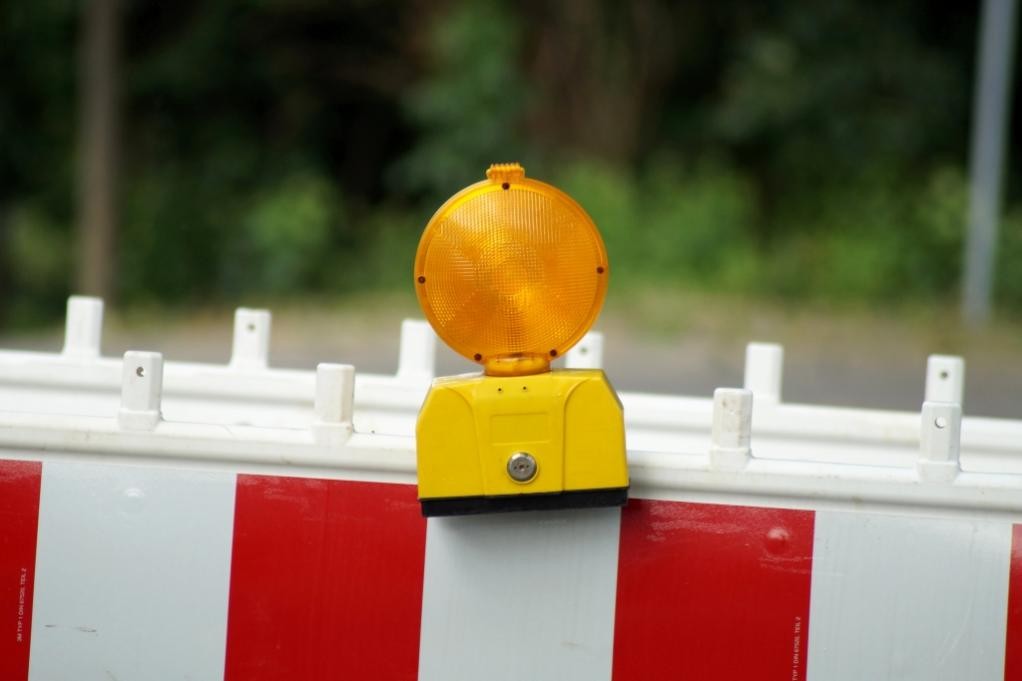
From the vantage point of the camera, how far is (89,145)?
16.2 m

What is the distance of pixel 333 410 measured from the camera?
1.86 metres

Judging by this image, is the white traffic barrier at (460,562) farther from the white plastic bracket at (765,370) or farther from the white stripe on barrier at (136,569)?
the white plastic bracket at (765,370)

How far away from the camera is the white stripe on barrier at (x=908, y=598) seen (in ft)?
5.88

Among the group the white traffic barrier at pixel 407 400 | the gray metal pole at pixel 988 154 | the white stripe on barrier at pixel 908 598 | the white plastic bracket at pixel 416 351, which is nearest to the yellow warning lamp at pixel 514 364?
the white stripe on barrier at pixel 908 598

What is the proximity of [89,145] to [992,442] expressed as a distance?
15.2 metres

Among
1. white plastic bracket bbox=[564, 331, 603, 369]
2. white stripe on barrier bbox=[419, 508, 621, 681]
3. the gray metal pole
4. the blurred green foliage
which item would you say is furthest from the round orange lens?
the blurred green foliage

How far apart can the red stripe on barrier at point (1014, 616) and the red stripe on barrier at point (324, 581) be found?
790 mm

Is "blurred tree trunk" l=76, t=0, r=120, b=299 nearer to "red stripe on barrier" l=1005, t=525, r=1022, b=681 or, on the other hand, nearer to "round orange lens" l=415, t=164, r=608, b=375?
"round orange lens" l=415, t=164, r=608, b=375

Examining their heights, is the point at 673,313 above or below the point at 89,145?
below

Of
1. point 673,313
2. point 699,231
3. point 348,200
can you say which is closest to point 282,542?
point 673,313

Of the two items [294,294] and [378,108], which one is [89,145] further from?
[378,108]

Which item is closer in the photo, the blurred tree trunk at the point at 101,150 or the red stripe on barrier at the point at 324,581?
the red stripe on barrier at the point at 324,581

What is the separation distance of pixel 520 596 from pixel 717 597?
0.27m

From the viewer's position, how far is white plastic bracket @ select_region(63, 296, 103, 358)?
2.85m
